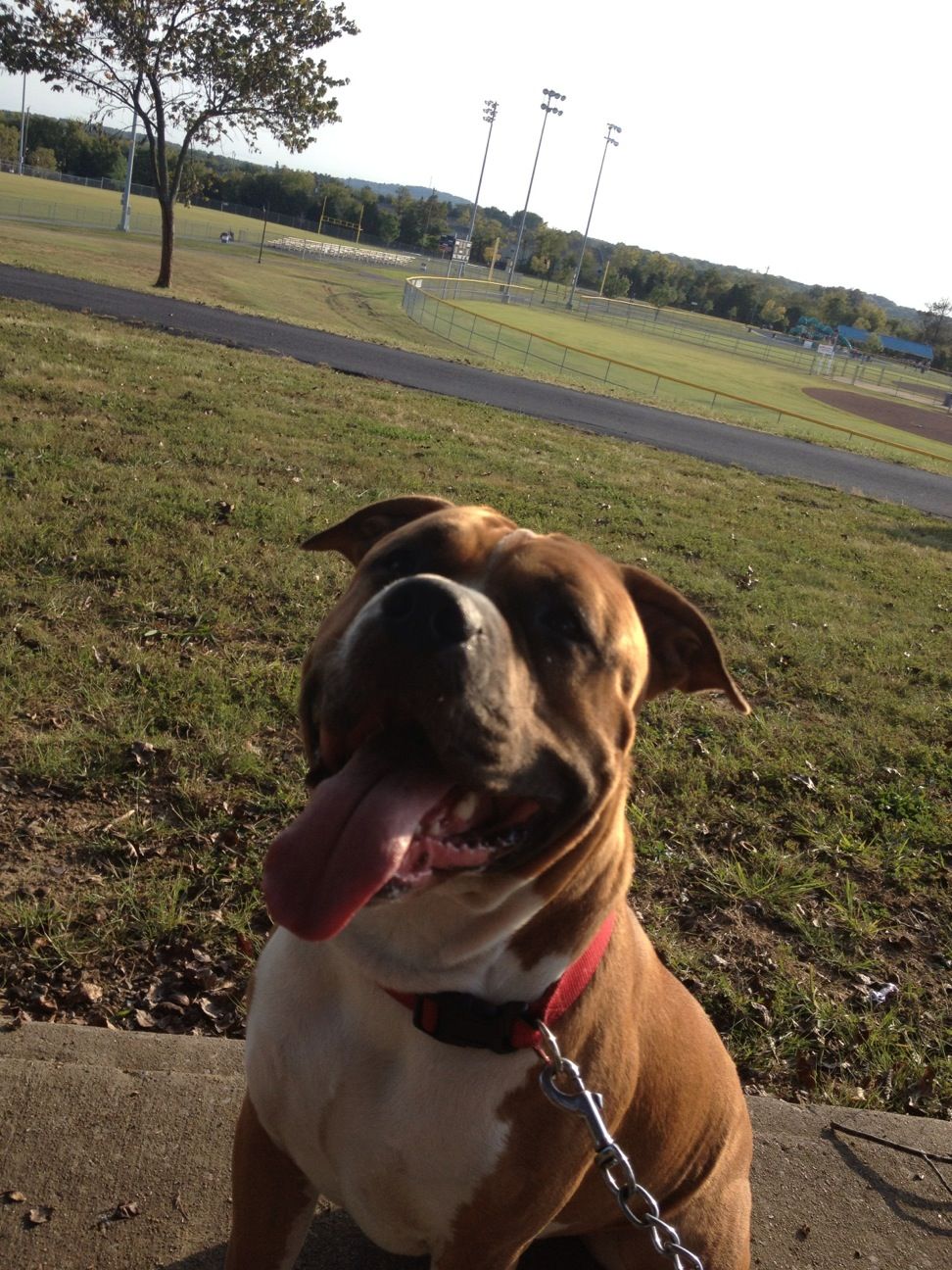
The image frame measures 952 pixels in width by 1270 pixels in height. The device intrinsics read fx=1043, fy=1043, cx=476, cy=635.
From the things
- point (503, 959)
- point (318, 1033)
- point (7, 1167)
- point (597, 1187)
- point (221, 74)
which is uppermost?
point (221, 74)

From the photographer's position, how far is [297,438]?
11.7 meters

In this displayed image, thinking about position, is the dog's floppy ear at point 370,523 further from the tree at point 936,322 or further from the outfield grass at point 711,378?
the tree at point 936,322

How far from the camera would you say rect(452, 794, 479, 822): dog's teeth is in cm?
222

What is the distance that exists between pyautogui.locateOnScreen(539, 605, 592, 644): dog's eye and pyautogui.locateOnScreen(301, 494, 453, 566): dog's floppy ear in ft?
2.26

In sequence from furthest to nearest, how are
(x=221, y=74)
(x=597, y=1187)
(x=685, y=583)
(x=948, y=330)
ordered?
1. (x=948, y=330)
2. (x=221, y=74)
3. (x=685, y=583)
4. (x=597, y=1187)

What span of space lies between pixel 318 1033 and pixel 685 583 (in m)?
7.19

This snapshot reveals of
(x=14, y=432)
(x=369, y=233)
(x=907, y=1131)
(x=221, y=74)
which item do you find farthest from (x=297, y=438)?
(x=369, y=233)

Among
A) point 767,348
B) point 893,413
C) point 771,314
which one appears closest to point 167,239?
point 893,413

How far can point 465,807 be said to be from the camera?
7.32 feet

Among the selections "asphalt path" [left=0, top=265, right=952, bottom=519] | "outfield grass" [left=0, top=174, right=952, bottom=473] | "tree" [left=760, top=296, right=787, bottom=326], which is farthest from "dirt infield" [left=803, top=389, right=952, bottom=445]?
"tree" [left=760, top=296, right=787, bottom=326]

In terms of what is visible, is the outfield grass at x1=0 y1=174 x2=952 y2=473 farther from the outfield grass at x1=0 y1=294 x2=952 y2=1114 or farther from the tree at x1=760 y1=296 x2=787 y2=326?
the tree at x1=760 y1=296 x2=787 y2=326

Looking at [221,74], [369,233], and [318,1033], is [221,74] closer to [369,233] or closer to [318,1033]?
[318,1033]

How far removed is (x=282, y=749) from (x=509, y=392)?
Result: 1807 cm

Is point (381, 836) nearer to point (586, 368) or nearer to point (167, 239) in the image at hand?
point (167, 239)
